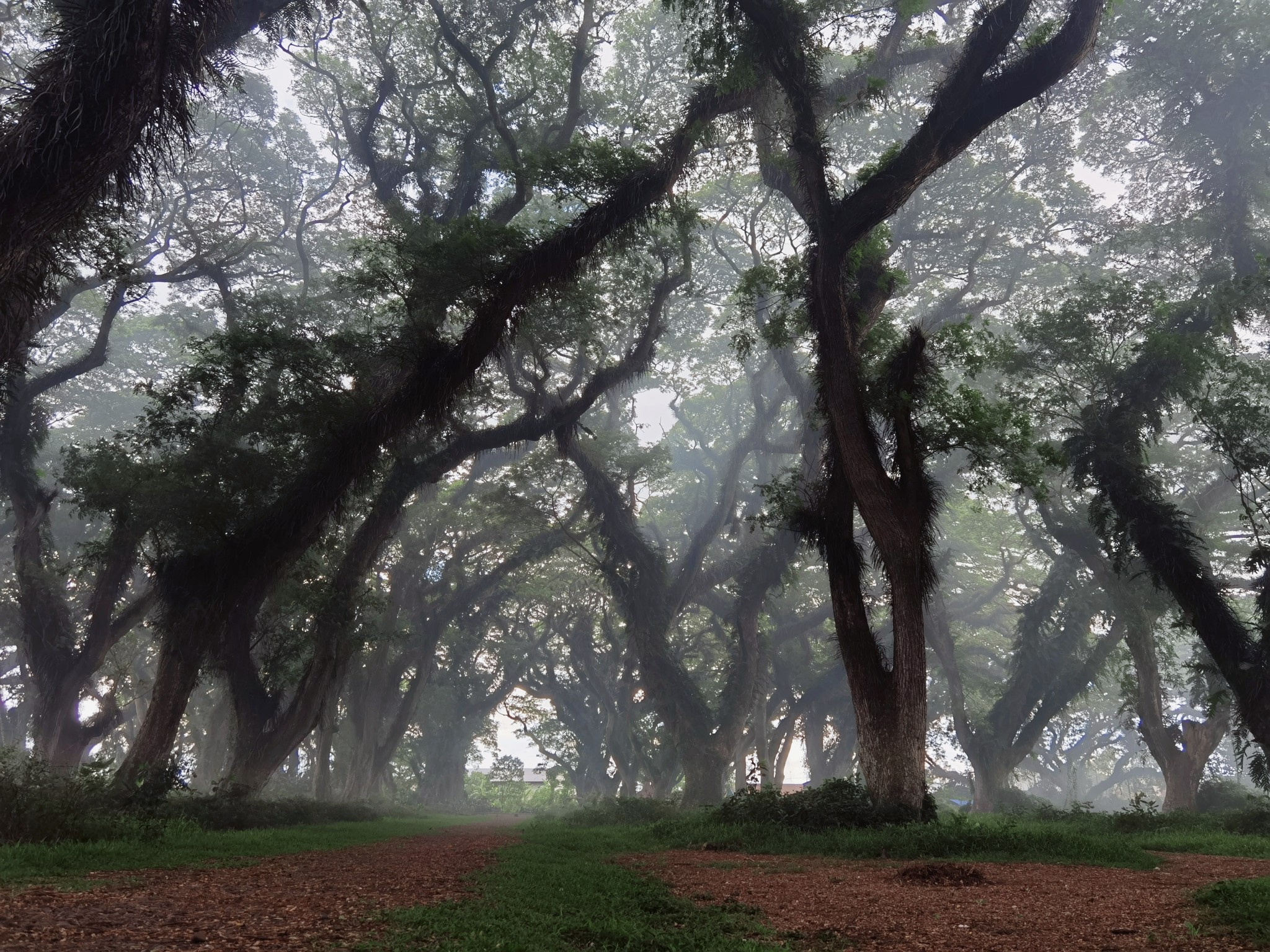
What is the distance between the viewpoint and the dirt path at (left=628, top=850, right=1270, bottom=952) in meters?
4.85

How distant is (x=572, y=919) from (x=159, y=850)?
4.98 meters

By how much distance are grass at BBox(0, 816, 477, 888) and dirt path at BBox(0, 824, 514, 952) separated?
0.39 metres

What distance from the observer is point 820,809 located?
11.2m

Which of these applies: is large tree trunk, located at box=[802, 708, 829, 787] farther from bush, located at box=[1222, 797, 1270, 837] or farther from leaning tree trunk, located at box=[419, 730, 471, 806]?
bush, located at box=[1222, 797, 1270, 837]

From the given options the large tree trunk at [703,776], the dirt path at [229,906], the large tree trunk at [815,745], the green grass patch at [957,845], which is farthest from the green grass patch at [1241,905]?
the large tree trunk at [815,745]

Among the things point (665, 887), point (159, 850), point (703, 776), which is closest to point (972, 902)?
point (665, 887)

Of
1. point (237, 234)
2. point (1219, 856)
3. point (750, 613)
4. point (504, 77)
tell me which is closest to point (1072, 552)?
point (750, 613)

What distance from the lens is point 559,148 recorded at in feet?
68.9

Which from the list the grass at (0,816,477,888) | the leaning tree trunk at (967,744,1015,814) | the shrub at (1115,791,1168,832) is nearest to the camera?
the grass at (0,816,477,888)

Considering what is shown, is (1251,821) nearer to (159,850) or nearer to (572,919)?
(572,919)

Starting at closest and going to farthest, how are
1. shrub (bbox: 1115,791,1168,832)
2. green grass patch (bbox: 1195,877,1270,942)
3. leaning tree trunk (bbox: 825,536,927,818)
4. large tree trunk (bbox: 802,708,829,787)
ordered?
green grass patch (bbox: 1195,877,1270,942) < leaning tree trunk (bbox: 825,536,927,818) < shrub (bbox: 1115,791,1168,832) < large tree trunk (bbox: 802,708,829,787)

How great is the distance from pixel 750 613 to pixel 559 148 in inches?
541

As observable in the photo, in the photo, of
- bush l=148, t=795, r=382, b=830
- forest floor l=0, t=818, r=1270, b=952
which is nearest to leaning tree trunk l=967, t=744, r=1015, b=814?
forest floor l=0, t=818, r=1270, b=952

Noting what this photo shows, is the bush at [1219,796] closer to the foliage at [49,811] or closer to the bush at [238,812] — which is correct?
the bush at [238,812]
